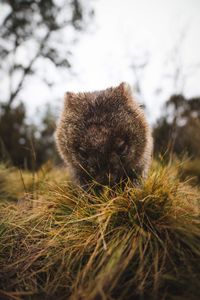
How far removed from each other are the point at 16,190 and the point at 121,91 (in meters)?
2.07

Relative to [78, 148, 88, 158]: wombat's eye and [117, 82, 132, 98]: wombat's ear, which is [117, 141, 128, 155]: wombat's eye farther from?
[117, 82, 132, 98]: wombat's ear

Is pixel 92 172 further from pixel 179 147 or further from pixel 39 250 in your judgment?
pixel 179 147

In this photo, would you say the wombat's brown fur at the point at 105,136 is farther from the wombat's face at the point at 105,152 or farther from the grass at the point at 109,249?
the grass at the point at 109,249

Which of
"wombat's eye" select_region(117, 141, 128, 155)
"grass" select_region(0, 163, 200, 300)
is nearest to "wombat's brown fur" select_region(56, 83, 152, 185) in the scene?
"wombat's eye" select_region(117, 141, 128, 155)

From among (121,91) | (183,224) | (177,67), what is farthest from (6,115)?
(183,224)

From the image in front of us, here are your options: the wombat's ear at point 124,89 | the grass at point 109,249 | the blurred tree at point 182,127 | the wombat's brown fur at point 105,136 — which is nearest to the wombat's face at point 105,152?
the wombat's brown fur at point 105,136

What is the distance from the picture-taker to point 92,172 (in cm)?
278

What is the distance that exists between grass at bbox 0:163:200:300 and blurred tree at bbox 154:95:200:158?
423 centimetres

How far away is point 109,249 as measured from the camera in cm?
201

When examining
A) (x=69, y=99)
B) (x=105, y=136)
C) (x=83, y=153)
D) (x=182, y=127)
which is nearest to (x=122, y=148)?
(x=105, y=136)

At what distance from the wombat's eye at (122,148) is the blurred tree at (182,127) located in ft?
12.7

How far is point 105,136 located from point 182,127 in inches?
256

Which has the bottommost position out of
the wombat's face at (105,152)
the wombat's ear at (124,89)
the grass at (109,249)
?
the grass at (109,249)

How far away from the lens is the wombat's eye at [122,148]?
279 cm
